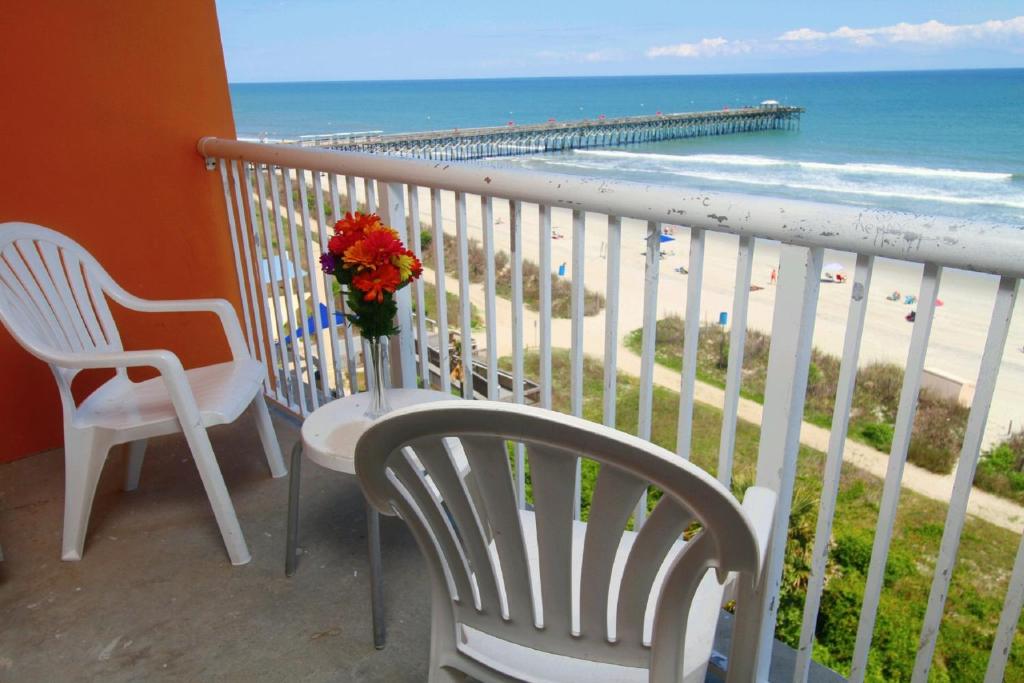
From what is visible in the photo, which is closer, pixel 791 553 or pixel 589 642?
pixel 589 642

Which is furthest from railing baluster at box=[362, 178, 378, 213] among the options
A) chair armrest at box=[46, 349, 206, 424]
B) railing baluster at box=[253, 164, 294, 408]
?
chair armrest at box=[46, 349, 206, 424]

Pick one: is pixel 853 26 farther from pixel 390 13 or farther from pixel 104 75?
pixel 104 75

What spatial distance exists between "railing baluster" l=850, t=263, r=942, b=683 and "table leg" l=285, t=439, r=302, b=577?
1342 mm

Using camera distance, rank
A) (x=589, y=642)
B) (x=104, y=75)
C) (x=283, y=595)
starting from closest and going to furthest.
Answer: (x=589, y=642)
(x=283, y=595)
(x=104, y=75)

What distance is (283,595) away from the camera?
193 cm

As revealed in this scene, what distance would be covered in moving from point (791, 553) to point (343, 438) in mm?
3363

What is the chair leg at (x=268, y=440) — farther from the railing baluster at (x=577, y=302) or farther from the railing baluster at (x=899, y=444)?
the railing baluster at (x=899, y=444)

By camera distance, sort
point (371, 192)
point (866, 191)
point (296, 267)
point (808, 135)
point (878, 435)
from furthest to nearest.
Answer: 1. point (808, 135)
2. point (866, 191)
3. point (878, 435)
4. point (296, 267)
5. point (371, 192)

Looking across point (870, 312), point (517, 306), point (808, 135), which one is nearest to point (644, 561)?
point (517, 306)

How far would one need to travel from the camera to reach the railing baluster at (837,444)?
45.0 inches

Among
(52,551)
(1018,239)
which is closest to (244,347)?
(52,551)

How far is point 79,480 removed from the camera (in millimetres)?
2023

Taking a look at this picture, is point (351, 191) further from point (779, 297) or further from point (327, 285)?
point (779, 297)

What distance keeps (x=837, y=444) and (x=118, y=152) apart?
2791 mm
